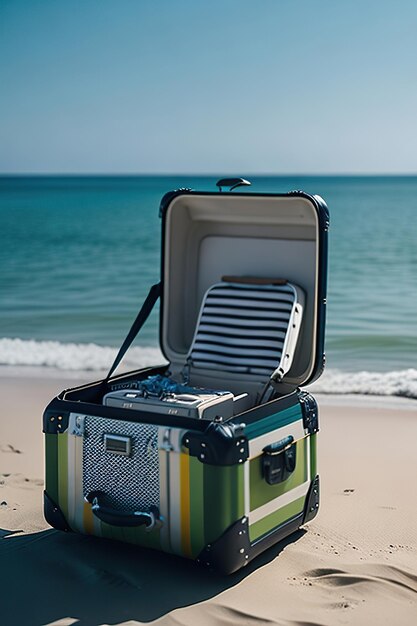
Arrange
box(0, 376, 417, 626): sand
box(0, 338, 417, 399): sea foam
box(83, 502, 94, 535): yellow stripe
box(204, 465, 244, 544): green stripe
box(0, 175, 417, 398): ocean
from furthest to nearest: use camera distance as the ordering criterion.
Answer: box(0, 175, 417, 398): ocean < box(0, 338, 417, 399): sea foam < box(83, 502, 94, 535): yellow stripe < box(204, 465, 244, 544): green stripe < box(0, 376, 417, 626): sand

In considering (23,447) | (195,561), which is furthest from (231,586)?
(23,447)

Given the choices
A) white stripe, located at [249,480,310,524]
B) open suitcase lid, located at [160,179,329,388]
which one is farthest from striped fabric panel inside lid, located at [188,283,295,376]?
white stripe, located at [249,480,310,524]

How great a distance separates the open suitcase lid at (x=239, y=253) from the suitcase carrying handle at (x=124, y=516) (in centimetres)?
107

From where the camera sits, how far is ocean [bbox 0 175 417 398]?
29.8 ft

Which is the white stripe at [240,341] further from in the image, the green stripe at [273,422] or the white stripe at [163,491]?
the white stripe at [163,491]

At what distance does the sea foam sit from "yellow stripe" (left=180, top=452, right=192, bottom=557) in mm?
3917

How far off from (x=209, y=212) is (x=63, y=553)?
177 cm

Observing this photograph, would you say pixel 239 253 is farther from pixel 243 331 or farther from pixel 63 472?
pixel 63 472

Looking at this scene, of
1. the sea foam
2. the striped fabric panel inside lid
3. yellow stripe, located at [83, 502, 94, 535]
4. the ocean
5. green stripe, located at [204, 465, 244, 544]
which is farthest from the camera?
the ocean

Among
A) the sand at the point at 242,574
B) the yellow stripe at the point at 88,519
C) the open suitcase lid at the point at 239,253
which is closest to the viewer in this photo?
the sand at the point at 242,574

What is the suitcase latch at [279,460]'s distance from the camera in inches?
152

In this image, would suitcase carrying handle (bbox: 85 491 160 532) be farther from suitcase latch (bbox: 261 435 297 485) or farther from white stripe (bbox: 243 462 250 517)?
suitcase latch (bbox: 261 435 297 485)

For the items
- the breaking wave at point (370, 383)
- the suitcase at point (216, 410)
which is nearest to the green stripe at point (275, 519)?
the suitcase at point (216, 410)

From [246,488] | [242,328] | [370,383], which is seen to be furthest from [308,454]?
Answer: [370,383]
